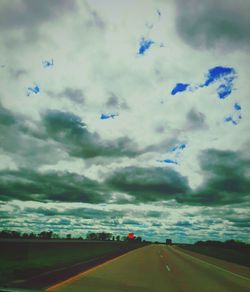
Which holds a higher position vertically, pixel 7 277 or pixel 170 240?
pixel 170 240

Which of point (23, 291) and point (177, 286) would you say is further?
point (177, 286)

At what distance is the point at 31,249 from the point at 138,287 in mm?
19481

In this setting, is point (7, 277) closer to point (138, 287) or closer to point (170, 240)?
point (138, 287)

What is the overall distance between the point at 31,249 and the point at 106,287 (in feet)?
63.8

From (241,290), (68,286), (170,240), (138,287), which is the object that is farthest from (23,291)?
(170,240)

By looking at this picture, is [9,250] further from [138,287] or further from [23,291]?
[23,291]

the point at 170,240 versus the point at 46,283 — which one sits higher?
the point at 170,240

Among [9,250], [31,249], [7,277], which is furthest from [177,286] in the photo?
[31,249]

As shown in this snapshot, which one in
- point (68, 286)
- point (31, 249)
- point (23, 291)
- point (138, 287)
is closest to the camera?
point (23, 291)

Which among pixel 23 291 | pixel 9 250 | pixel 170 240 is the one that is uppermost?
pixel 170 240

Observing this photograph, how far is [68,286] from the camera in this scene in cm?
1154

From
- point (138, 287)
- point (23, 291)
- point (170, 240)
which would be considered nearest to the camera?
point (23, 291)

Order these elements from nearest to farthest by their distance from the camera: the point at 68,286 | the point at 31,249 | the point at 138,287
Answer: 1. the point at 68,286
2. the point at 138,287
3. the point at 31,249

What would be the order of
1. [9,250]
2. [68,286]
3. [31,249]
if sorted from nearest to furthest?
[68,286] < [9,250] < [31,249]
